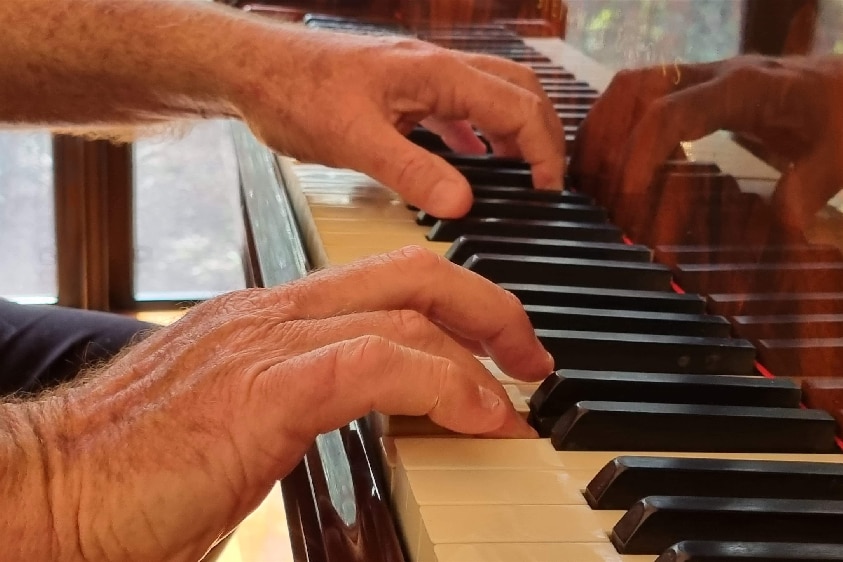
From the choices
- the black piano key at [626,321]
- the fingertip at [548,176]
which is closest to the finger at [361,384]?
the black piano key at [626,321]

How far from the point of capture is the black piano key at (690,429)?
65cm

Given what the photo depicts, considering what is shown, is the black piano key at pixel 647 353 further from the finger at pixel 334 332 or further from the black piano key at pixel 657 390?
the finger at pixel 334 332

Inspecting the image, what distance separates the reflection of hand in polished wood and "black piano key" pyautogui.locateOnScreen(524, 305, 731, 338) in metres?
0.12

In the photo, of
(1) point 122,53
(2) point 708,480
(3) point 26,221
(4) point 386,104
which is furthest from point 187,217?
(2) point 708,480

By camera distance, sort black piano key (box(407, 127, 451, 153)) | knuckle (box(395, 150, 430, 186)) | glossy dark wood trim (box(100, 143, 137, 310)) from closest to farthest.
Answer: knuckle (box(395, 150, 430, 186)), black piano key (box(407, 127, 451, 153)), glossy dark wood trim (box(100, 143, 137, 310))

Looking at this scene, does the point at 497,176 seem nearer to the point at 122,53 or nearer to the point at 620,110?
the point at 620,110

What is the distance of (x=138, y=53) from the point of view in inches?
44.1

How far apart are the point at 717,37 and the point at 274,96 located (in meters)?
0.47

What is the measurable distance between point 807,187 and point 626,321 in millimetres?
185

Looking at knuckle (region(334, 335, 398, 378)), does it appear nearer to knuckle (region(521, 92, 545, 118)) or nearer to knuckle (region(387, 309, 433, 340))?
knuckle (region(387, 309, 433, 340))

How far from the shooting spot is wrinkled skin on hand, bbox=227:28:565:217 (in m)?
0.97

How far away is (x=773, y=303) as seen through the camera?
0.78 m

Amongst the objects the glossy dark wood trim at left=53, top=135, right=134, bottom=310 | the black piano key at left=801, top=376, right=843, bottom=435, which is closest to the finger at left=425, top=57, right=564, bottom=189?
the black piano key at left=801, top=376, right=843, bottom=435

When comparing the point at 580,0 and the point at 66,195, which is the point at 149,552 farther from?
the point at 66,195
